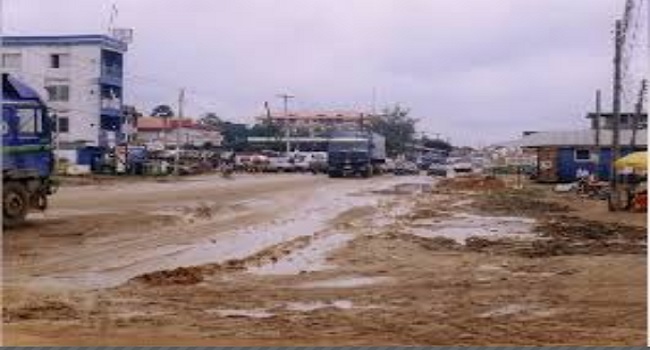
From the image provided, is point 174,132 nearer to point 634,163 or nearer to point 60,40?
point 60,40

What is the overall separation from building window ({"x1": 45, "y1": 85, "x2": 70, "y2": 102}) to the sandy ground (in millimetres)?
51219

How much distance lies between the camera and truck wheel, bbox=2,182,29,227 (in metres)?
22.6

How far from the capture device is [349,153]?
220 ft

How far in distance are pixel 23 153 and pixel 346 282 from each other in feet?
38.6

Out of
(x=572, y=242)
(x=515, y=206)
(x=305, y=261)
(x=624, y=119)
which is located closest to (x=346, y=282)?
(x=305, y=261)

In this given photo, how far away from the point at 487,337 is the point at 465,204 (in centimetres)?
2774

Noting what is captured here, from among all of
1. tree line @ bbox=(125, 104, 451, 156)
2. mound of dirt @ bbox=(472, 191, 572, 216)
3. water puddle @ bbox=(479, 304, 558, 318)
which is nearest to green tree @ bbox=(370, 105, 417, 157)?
tree line @ bbox=(125, 104, 451, 156)

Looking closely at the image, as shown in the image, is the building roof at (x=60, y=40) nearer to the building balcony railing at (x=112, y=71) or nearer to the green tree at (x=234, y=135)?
the building balcony railing at (x=112, y=71)

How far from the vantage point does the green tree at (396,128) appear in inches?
5551

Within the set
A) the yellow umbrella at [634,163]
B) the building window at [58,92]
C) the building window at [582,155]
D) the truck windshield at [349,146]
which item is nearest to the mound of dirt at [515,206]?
the yellow umbrella at [634,163]

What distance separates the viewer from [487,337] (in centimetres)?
996

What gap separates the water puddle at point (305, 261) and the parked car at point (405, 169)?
213ft

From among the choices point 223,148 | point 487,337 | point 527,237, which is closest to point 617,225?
point 527,237

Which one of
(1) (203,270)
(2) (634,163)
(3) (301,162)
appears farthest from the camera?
(3) (301,162)
